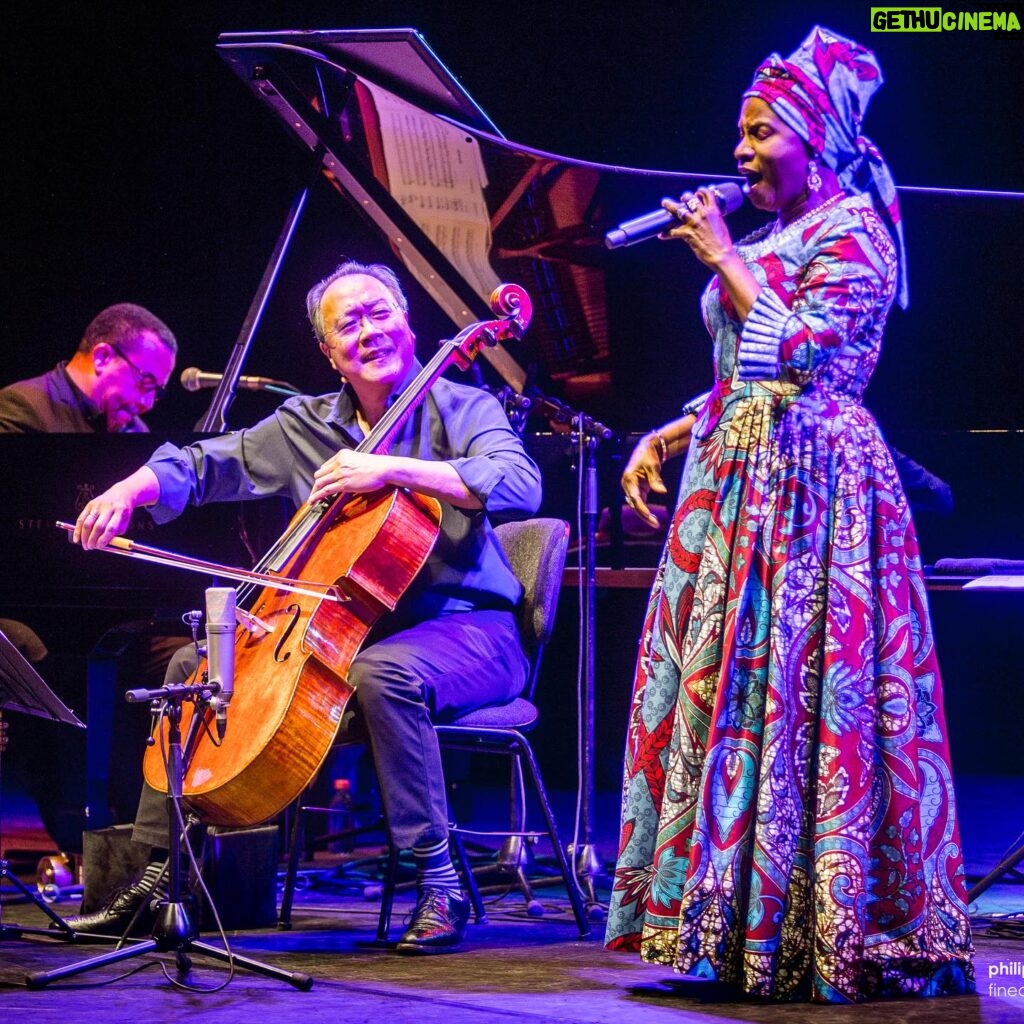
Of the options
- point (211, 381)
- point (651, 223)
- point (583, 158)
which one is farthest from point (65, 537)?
point (583, 158)

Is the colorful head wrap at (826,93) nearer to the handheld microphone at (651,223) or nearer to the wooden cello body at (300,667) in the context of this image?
the handheld microphone at (651,223)

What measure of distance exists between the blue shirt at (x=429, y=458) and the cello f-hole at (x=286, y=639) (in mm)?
413

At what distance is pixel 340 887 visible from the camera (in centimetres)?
435

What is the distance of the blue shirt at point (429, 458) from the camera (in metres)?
3.52

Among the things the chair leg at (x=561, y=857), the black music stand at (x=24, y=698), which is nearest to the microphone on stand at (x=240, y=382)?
the black music stand at (x=24, y=698)

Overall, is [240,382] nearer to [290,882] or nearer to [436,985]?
[290,882]

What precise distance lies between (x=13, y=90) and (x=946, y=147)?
4120 millimetres

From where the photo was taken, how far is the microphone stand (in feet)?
9.13

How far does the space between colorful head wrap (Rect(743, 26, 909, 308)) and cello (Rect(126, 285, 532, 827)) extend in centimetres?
116

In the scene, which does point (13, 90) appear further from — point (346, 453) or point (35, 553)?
point (346, 453)

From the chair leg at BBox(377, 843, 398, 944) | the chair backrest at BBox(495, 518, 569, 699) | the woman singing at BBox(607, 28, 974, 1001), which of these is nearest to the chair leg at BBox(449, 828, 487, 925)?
the chair leg at BBox(377, 843, 398, 944)

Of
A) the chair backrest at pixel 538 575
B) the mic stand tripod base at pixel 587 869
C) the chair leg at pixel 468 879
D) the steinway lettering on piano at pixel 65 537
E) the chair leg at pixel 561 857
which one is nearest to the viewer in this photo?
the chair leg at pixel 561 857

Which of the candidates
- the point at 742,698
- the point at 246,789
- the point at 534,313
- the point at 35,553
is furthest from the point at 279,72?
the point at 742,698

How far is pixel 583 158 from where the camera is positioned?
6.43 m
